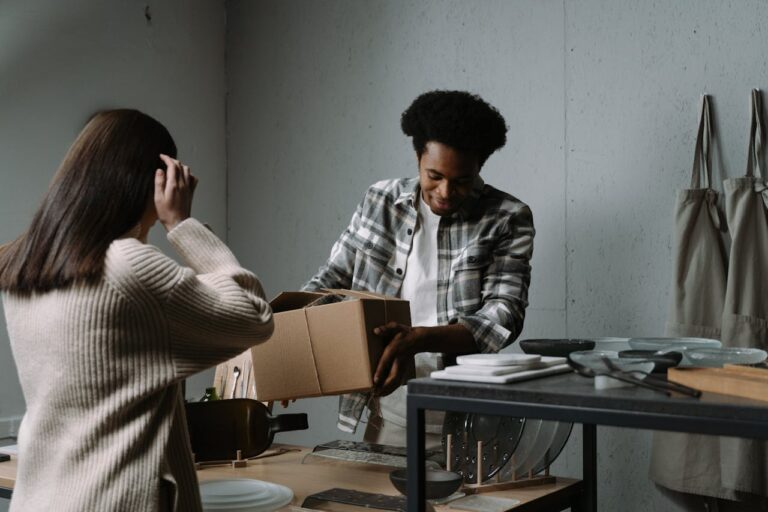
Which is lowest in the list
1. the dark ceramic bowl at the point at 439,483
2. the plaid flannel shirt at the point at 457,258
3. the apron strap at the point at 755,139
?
the dark ceramic bowl at the point at 439,483

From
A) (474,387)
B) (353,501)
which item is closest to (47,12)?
(353,501)

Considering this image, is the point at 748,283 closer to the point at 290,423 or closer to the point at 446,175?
the point at 446,175

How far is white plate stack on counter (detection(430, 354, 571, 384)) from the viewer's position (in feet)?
4.05

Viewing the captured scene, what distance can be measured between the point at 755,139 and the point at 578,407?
5.94ft

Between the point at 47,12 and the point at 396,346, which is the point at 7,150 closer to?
the point at 47,12

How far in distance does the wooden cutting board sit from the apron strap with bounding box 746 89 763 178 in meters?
1.61

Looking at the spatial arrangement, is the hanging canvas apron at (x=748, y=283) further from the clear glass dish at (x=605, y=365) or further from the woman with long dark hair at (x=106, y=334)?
the woman with long dark hair at (x=106, y=334)

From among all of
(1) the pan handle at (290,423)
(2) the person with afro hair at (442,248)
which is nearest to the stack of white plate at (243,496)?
(1) the pan handle at (290,423)

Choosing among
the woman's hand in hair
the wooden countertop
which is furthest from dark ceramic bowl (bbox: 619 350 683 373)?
the woman's hand in hair

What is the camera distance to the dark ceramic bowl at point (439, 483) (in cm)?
157

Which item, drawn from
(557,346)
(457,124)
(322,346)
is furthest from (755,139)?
(322,346)

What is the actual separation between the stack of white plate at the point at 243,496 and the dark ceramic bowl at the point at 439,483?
0.22m

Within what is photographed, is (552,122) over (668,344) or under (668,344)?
over

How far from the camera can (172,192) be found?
4.95 feet
